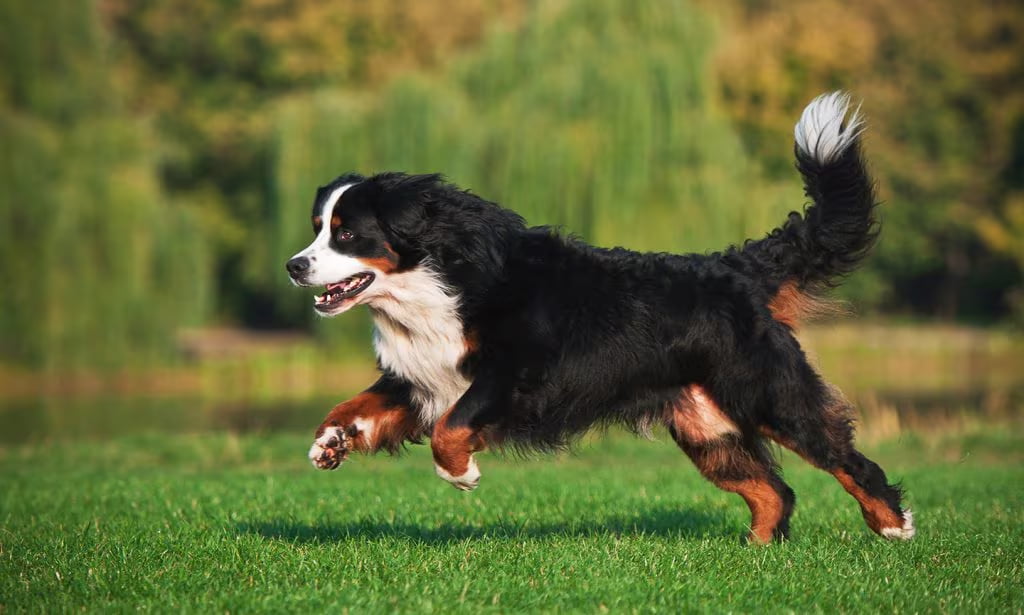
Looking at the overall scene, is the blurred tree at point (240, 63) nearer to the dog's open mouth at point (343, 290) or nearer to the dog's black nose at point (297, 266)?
the dog's open mouth at point (343, 290)

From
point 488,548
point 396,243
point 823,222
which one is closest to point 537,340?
point 396,243

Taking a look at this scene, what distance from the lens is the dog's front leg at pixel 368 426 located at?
22.4 ft

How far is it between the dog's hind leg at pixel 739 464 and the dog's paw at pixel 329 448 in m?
1.91

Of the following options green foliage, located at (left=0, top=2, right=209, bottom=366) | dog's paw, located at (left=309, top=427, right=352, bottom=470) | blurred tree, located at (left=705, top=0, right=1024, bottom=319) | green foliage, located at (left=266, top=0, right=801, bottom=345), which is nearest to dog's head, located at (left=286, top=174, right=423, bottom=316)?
dog's paw, located at (left=309, top=427, right=352, bottom=470)

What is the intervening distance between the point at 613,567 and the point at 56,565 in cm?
298

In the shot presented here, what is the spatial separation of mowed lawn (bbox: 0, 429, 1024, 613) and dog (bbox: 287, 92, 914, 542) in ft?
1.69

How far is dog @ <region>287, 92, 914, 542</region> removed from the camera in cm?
688

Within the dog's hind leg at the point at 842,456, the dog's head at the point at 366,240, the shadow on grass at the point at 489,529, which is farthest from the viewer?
the shadow on grass at the point at 489,529

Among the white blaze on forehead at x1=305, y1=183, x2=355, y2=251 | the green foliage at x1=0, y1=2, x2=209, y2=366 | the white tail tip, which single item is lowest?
the green foliage at x1=0, y1=2, x2=209, y2=366

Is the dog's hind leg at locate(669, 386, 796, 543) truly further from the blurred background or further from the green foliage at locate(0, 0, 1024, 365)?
the green foliage at locate(0, 0, 1024, 365)

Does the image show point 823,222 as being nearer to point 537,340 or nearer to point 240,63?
point 537,340

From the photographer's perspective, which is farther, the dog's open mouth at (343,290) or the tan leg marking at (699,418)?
the tan leg marking at (699,418)

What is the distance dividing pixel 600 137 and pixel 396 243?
19102 mm

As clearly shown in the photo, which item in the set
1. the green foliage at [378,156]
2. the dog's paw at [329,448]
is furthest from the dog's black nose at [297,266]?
the green foliage at [378,156]
